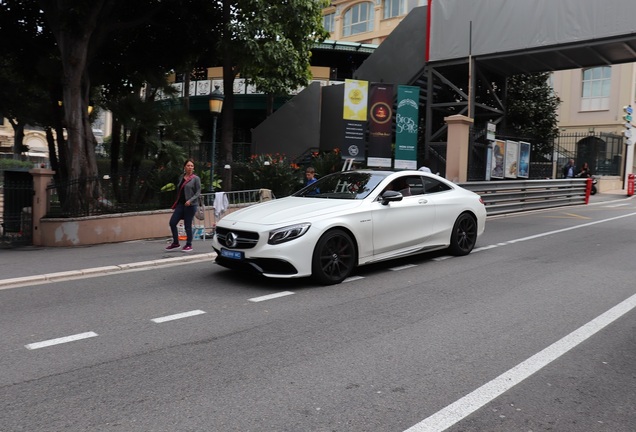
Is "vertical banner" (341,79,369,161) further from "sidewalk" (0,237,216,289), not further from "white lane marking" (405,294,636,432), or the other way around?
"white lane marking" (405,294,636,432)

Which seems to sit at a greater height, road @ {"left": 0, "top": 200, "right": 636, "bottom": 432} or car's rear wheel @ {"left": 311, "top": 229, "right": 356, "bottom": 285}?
car's rear wheel @ {"left": 311, "top": 229, "right": 356, "bottom": 285}

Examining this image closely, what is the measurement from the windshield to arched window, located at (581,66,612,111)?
112ft

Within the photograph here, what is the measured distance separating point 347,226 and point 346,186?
123 cm

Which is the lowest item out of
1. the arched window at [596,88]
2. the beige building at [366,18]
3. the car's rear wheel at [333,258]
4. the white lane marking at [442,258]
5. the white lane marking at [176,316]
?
the white lane marking at [176,316]

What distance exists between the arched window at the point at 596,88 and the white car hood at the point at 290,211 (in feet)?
116

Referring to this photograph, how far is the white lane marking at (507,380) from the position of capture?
11.8ft

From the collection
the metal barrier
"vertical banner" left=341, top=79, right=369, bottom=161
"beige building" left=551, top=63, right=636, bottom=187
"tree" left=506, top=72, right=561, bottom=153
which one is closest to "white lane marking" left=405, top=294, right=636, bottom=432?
the metal barrier

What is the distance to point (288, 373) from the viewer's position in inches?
172

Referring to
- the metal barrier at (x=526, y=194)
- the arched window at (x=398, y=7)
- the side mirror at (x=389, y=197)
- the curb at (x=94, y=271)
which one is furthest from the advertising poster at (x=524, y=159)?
the arched window at (x=398, y=7)

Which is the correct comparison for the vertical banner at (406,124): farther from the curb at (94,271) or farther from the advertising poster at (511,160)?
the curb at (94,271)

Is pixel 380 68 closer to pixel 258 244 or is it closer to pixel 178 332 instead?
pixel 258 244

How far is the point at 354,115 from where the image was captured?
58.4 ft

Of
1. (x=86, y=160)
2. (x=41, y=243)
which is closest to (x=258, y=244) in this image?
(x=41, y=243)

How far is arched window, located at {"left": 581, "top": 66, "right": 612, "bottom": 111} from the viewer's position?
37031 mm
